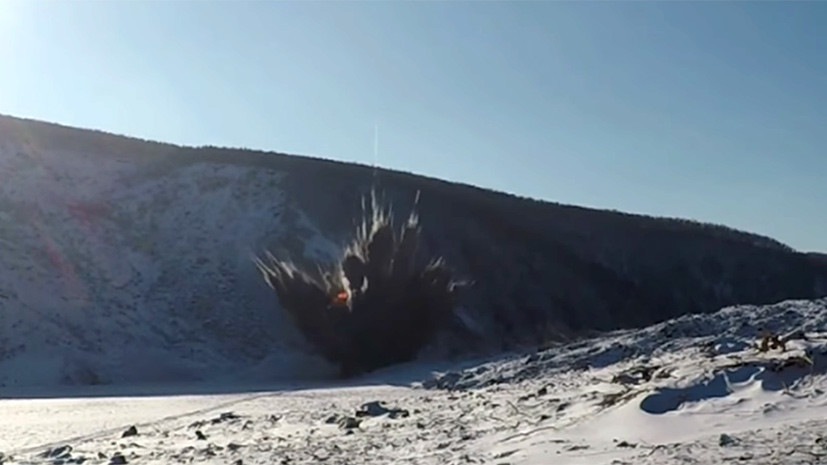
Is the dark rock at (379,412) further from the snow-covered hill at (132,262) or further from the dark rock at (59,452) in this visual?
the snow-covered hill at (132,262)

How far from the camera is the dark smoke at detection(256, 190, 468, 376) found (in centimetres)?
2981

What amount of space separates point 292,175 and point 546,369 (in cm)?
3279

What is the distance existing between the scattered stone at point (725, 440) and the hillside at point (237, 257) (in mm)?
27073

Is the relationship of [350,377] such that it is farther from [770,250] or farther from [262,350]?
[770,250]

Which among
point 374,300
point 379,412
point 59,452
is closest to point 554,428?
point 379,412

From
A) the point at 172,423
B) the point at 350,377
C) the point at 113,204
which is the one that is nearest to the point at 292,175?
the point at 113,204

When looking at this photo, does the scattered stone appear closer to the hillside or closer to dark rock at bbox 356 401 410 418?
dark rock at bbox 356 401 410 418

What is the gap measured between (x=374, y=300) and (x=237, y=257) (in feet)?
41.4

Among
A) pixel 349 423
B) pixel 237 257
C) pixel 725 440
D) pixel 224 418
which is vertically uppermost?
pixel 237 257

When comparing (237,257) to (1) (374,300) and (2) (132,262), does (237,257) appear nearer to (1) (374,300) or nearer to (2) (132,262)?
(2) (132,262)

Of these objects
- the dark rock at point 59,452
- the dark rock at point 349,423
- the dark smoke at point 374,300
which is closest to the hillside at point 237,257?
the dark smoke at point 374,300

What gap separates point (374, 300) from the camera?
29844mm

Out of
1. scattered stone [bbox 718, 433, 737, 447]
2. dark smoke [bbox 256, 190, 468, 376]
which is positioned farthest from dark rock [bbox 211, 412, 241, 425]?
dark smoke [bbox 256, 190, 468, 376]

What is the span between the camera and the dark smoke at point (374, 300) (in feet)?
97.8
